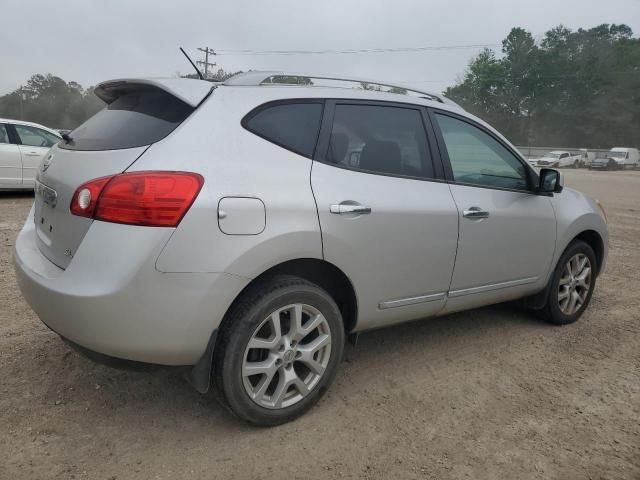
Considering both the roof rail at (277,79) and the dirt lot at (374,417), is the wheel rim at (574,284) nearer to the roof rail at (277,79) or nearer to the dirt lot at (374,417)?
the dirt lot at (374,417)

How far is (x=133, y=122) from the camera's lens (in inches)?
98.6

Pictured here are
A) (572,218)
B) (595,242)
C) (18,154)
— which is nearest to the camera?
(572,218)

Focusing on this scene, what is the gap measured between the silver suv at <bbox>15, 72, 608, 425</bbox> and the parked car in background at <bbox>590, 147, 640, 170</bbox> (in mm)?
44933

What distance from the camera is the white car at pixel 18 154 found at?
973cm

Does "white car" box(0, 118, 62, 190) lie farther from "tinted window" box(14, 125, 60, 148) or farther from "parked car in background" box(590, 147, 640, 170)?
"parked car in background" box(590, 147, 640, 170)

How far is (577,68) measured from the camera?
68250 millimetres

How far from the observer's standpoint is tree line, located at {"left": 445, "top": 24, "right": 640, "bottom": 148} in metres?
64.0

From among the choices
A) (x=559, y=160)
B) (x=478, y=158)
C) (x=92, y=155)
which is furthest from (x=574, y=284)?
(x=559, y=160)

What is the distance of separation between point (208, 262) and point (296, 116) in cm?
94

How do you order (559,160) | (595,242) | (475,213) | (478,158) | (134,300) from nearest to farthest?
(134,300) < (475,213) < (478,158) < (595,242) < (559,160)

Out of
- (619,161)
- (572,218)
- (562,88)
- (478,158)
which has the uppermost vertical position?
(562,88)

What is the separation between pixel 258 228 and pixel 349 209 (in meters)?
0.53

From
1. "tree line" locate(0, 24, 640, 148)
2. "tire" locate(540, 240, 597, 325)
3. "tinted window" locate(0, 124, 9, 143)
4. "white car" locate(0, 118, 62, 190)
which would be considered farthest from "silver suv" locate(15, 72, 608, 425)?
"tree line" locate(0, 24, 640, 148)

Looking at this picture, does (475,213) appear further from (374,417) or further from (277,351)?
(277,351)
